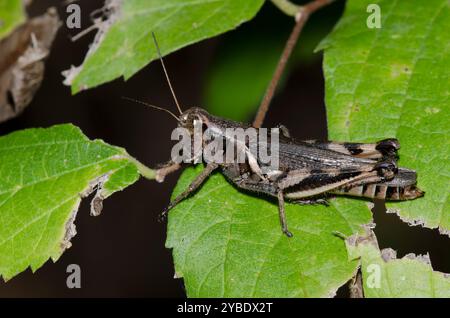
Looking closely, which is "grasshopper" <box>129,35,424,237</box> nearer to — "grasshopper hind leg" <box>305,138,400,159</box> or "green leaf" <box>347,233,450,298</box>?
"grasshopper hind leg" <box>305,138,400,159</box>

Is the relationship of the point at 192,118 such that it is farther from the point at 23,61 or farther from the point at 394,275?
the point at 394,275

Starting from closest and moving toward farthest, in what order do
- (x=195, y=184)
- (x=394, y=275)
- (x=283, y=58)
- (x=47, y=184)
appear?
(x=394, y=275) → (x=47, y=184) → (x=195, y=184) → (x=283, y=58)

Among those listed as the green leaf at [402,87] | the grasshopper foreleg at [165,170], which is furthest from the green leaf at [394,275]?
the grasshopper foreleg at [165,170]

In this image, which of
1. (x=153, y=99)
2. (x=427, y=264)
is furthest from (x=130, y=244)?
(x=427, y=264)

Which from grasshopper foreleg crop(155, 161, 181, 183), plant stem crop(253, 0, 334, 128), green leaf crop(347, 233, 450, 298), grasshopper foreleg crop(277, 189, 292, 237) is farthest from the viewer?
plant stem crop(253, 0, 334, 128)

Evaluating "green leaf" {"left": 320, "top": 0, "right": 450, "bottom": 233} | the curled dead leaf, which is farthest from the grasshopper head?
the curled dead leaf

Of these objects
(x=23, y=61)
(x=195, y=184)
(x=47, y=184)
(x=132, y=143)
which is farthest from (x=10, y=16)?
(x=132, y=143)

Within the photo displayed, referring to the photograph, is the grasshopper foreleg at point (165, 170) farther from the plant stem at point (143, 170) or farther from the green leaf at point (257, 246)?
the green leaf at point (257, 246)
